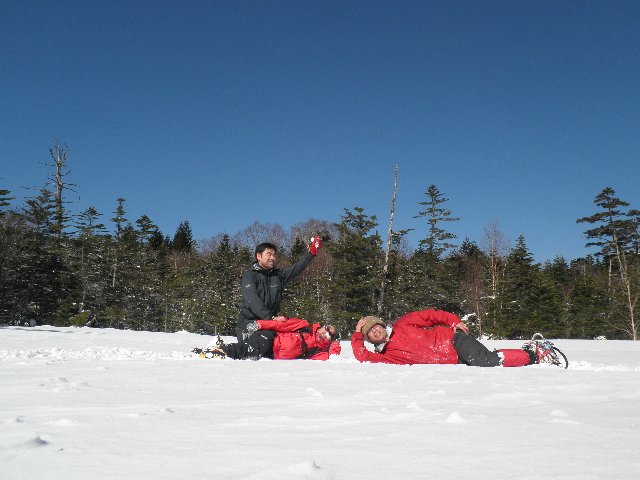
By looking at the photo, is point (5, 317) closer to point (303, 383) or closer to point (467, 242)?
point (303, 383)

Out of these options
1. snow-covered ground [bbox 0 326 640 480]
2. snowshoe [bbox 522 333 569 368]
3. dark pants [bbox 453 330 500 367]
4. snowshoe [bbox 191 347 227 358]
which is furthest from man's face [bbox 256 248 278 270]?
snowshoe [bbox 522 333 569 368]

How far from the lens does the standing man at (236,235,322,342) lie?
572cm

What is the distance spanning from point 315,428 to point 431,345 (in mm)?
3450

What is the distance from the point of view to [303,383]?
3178mm

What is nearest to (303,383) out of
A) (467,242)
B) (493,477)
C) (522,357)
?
(493,477)

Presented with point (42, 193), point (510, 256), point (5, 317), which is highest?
point (42, 193)

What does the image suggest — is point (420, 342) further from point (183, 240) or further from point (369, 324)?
point (183, 240)

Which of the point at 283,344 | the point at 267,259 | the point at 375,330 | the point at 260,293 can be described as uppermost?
the point at 267,259

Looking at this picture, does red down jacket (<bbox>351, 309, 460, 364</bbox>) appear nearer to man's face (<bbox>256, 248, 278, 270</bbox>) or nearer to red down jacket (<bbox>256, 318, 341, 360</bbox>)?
red down jacket (<bbox>256, 318, 341, 360</bbox>)

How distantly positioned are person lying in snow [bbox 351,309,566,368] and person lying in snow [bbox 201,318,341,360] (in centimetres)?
73

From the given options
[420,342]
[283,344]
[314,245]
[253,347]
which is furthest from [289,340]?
[420,342]

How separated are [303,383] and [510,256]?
31.4m

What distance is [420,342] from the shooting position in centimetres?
497

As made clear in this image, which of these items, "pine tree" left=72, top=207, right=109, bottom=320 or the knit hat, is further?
"pine tree" left=72, top=207, right=109, bottom=320
